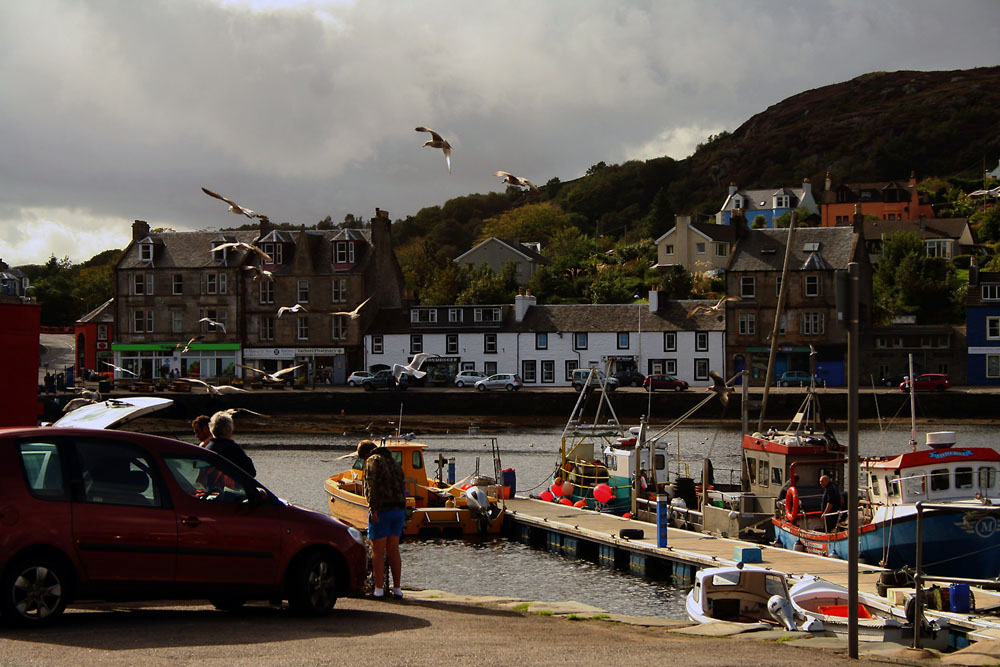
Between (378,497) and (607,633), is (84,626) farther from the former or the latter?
(607,633)

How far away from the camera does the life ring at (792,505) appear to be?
83.7ft

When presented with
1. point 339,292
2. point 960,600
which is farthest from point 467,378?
point 960,600

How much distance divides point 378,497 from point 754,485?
17130mm

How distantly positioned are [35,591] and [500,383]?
2524 inches

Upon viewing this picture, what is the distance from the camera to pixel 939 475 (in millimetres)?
23688

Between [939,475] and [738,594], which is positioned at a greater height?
[939,475]

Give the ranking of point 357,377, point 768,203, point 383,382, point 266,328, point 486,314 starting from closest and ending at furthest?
point 383,382 < point 357,377 < point 486,314 < point 266,328 < point 768,203

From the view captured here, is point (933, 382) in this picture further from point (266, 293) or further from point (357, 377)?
point (266, 293)

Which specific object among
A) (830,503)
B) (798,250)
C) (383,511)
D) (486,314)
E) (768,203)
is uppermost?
(768,203)

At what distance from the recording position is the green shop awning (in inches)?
3322

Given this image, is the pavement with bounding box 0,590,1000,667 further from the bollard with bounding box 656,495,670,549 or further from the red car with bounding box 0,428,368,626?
the bollard with bounding box 656,495,670,549

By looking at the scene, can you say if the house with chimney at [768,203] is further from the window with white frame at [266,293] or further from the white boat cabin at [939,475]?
the white boat cabin at [939,475]

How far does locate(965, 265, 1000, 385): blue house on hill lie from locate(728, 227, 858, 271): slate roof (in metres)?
8.30

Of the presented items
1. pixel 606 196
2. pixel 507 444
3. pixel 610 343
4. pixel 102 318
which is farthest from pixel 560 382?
pixel 606 196
